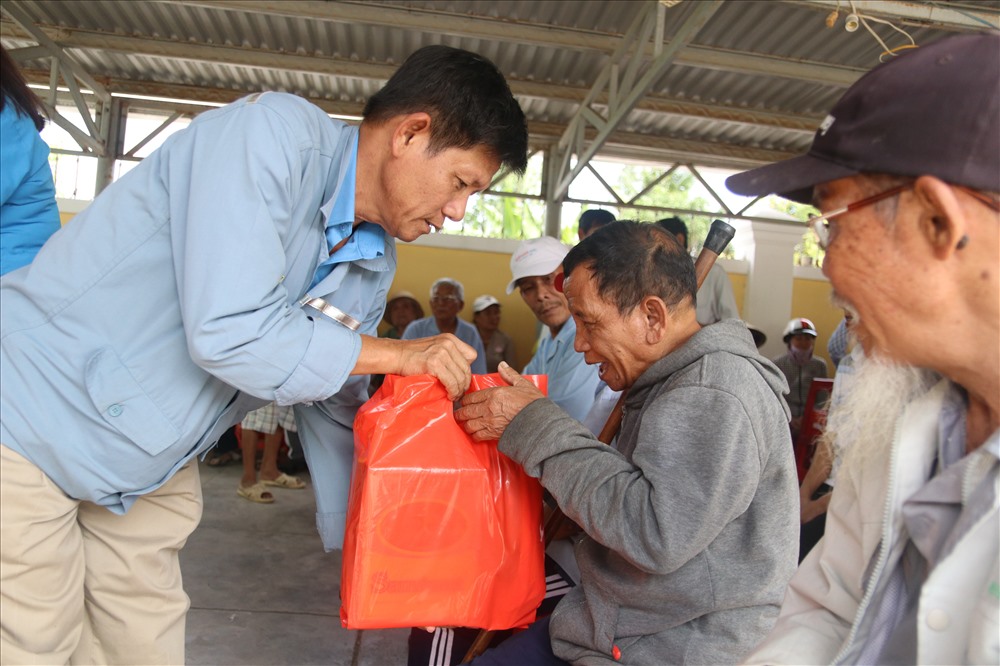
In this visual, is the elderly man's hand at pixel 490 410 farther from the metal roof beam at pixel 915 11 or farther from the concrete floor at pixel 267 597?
the metal roof beam at pixel 915 11

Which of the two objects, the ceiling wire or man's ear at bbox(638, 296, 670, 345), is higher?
the ceiling wire

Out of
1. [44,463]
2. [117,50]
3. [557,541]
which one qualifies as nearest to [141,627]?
[44,463]

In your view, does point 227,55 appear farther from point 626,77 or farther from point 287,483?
point 287,483

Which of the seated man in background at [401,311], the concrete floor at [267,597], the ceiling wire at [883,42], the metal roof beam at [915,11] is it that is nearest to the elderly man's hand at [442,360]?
the ceiling wire at [883,42]

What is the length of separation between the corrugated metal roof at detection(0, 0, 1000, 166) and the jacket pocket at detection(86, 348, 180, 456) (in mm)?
4776

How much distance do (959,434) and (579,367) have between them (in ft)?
5.81

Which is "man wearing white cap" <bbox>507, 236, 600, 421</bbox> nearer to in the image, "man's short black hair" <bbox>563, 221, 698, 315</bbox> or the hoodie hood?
"man's short black hair" <bbox>563, 221, 698, 315</bbox>

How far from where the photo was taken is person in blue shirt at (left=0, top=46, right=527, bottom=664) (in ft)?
4.43

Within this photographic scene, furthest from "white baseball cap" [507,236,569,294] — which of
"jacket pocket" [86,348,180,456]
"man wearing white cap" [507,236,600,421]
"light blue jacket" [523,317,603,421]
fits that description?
"jacket pocket" [86,348,180,456]

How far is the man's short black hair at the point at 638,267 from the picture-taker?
1789mm

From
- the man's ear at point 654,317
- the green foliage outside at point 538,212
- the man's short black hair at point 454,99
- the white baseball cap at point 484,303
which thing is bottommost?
the white baseball cap at point 484,303

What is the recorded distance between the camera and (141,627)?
5.64ft

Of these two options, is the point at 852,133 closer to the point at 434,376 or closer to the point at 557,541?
the point at 434,376

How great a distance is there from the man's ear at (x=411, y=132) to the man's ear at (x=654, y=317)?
62cm
